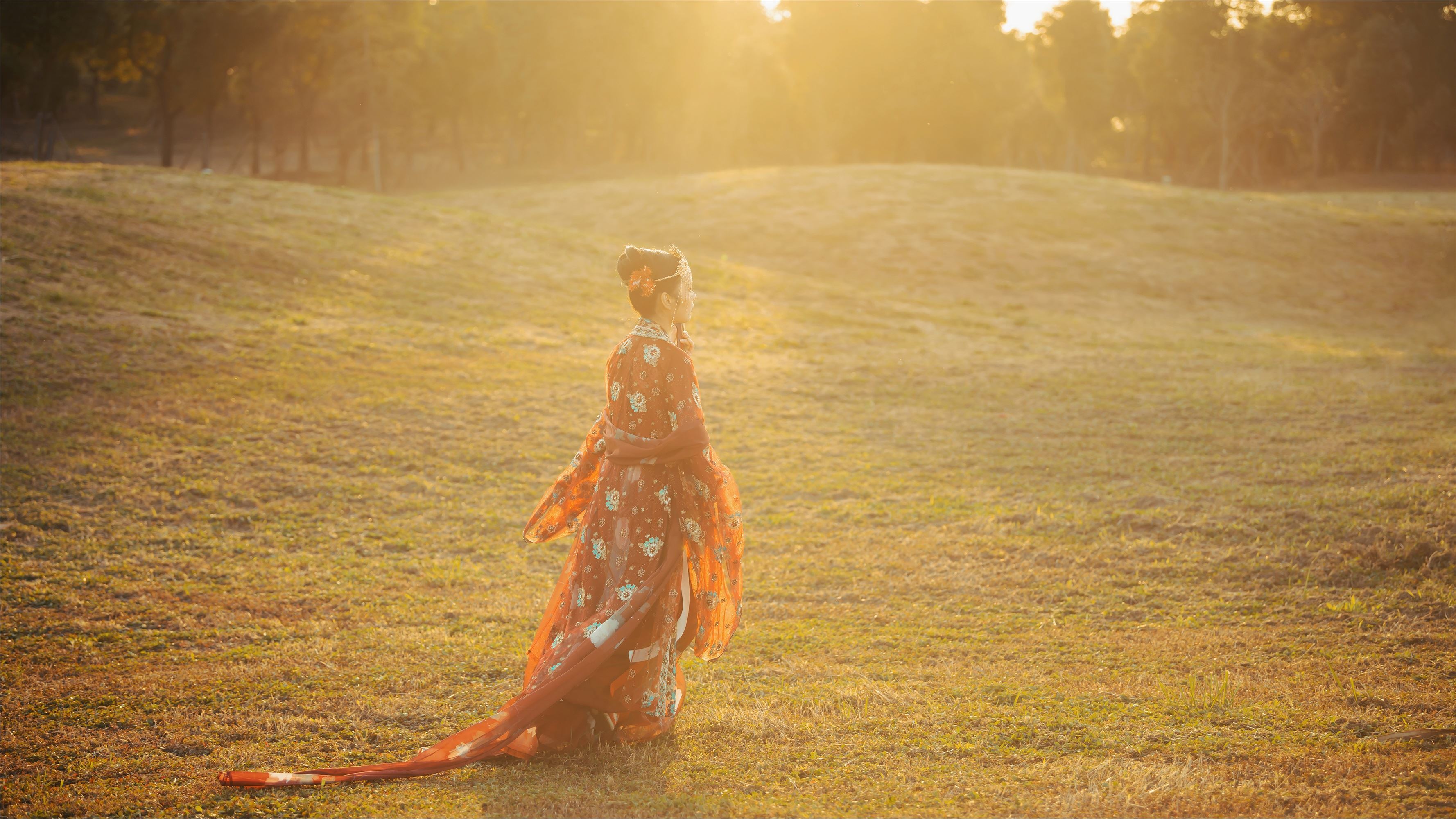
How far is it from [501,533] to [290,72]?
42326mm

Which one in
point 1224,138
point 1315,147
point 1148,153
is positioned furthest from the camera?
point 1148,153

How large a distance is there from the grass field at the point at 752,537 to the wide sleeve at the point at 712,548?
1.87ft

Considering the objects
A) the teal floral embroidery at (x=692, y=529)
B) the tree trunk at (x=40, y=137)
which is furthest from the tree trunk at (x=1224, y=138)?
the teal floral embroidery at (x=692, y=529)

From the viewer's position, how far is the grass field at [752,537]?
15.3 feet

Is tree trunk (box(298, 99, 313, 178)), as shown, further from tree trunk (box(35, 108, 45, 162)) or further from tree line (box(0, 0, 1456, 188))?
tree trunk (box(35, 108, 45, 162))

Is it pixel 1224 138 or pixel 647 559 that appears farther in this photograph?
pixel 1224 138

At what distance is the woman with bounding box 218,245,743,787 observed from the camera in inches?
182

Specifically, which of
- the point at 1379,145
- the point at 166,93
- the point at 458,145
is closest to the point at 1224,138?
the point at 1379,145

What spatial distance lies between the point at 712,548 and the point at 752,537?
4.05 m

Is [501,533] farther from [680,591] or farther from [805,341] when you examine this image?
[805,341]

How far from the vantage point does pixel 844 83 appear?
54.2 meters

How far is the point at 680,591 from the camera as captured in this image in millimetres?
4941

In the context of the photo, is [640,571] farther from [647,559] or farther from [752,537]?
[752,537]

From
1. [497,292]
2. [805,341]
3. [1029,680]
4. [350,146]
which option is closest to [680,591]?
[1029,680]
